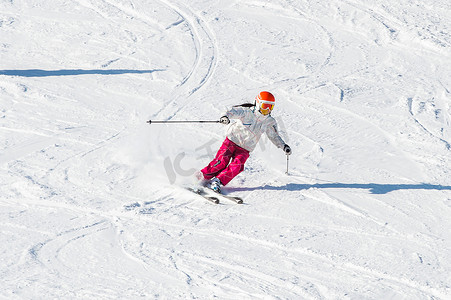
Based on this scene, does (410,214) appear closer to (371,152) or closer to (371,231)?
(371,231)

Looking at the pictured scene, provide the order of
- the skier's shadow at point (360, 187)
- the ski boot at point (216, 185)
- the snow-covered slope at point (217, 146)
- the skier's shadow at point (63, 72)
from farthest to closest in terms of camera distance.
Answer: the skier's shadow at point (63, 72), the skier's shadow at point (360, 187), the ski boot at point (216, 185), the snow-covered slope at point (217, 146)

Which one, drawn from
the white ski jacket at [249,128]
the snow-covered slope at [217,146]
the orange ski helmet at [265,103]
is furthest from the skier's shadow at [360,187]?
the orange ski helmet at [265,103]

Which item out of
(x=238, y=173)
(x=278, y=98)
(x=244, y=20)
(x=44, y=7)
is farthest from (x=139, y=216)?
(x=44, y=7)

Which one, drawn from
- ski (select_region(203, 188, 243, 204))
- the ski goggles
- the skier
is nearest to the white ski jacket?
the skier

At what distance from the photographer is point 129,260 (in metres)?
6.05

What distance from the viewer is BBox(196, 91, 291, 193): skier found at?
7.76 m

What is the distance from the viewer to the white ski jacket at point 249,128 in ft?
25.6

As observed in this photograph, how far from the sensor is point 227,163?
7.90 meters

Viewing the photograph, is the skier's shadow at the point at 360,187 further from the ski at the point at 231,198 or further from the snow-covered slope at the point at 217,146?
the ski at the point at 231,198

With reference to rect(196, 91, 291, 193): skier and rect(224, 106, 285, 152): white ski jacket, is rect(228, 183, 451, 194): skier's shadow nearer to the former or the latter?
rect(196, 91, 291, 193): skier

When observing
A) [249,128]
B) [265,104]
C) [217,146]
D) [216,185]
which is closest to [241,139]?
[249,128]

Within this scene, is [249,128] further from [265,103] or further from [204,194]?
[204,194]

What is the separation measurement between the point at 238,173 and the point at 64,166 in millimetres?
2162

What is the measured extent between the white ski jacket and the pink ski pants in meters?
0.08
